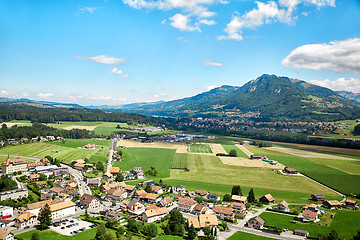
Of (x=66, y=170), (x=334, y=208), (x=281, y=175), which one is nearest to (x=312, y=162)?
(x=281, y=175)

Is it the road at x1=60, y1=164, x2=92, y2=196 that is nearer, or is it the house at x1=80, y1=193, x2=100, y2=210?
the house at x1=80, y1=193, x2=100, y2=210

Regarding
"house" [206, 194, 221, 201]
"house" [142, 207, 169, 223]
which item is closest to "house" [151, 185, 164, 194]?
"house" [142, 207, 169, 223]

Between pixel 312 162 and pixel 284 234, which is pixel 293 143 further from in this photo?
pixel 284 234

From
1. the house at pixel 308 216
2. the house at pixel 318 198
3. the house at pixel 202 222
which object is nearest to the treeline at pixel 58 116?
the house at pixel 202 222

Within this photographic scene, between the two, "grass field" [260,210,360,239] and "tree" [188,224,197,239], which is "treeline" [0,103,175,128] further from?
"grass field" [260,210,360,239]

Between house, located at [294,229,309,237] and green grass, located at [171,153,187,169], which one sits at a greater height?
green grass, located at [171,153,187,169]
